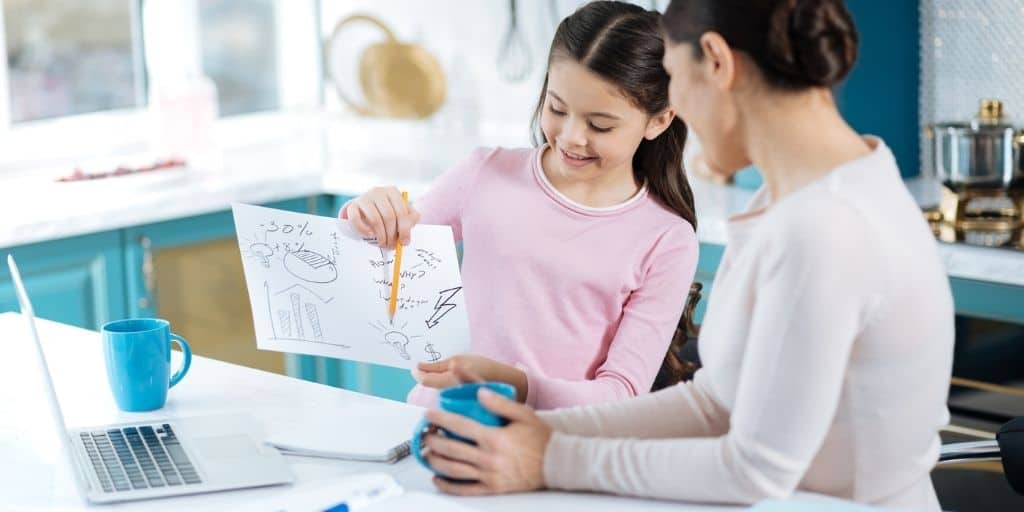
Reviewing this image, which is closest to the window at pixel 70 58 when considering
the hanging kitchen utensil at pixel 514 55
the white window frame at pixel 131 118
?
the white window frame at pixel 131 118

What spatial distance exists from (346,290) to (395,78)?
2141mm

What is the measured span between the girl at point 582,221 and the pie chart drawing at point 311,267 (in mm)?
61

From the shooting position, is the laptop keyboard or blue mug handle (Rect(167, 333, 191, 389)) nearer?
the laptop keyboard

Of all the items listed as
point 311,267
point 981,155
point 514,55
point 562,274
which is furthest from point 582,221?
point 514,55

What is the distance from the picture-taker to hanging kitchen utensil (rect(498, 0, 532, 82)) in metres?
3.56

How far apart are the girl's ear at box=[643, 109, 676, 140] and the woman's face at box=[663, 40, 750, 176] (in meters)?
0.52

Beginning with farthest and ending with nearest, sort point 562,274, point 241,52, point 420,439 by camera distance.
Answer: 1. point 241,52
2. point 562,274
3. point 420,439

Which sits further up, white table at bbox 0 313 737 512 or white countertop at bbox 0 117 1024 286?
white countertop at bbox 0 117 1024 286

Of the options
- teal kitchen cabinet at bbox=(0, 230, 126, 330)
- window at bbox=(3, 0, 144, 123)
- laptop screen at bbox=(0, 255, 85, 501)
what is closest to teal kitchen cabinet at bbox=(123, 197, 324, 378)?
teal kitchen cabinet at bbox=(0, 230, 126, 330)

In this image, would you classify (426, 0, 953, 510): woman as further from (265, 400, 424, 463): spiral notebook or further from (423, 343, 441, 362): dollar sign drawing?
(423, 343, 441, 362): dollar sign drawing

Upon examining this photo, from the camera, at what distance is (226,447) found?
5.14ft

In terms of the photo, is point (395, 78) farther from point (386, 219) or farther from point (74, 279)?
point (386, 219)

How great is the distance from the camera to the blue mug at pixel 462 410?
1393mm

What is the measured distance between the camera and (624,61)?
181 cm
